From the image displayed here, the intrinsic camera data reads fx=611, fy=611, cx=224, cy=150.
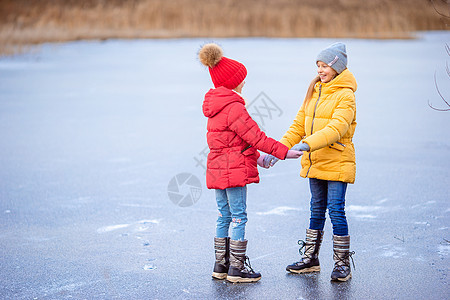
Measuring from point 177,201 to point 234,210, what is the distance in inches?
68.5

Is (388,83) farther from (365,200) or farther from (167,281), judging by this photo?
(167,281)

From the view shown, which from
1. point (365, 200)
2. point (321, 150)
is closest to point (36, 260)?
point (321, 150)

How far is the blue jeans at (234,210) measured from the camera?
345 centimetres

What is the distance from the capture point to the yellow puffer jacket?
3.38 meters

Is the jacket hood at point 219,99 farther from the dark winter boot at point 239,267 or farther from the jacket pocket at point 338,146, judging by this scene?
the dark winter boot at point 239,267

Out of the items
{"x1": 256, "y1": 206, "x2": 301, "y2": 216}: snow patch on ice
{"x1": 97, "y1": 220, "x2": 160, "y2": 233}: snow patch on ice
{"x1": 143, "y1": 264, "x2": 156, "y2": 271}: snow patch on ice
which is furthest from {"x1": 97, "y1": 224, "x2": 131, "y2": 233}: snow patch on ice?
{"x1": 256, "y1": 206, "x2": 301, "y2": 216}: snow patch on ice

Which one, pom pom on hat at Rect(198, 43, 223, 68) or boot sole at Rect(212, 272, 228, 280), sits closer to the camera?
pom pom on hat at Rect(198, 43, 223, 68)

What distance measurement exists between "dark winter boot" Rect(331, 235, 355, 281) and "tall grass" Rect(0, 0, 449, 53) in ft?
60.1

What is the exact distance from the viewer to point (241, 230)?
11.4 ft

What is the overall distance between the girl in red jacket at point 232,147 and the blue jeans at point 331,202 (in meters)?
0.28

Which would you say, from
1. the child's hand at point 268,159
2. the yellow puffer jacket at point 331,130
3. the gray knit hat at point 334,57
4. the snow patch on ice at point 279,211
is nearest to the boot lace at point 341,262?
the yellow puffer jacket at point 331,130

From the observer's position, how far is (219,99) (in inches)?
133

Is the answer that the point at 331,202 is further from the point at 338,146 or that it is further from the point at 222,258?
the point at 222,258

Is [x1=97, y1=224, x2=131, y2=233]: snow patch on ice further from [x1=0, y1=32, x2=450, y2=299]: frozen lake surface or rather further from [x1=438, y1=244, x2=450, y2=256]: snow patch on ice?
[x1=438, y1=244, x2=450, y2=256]: snow patch on ice
